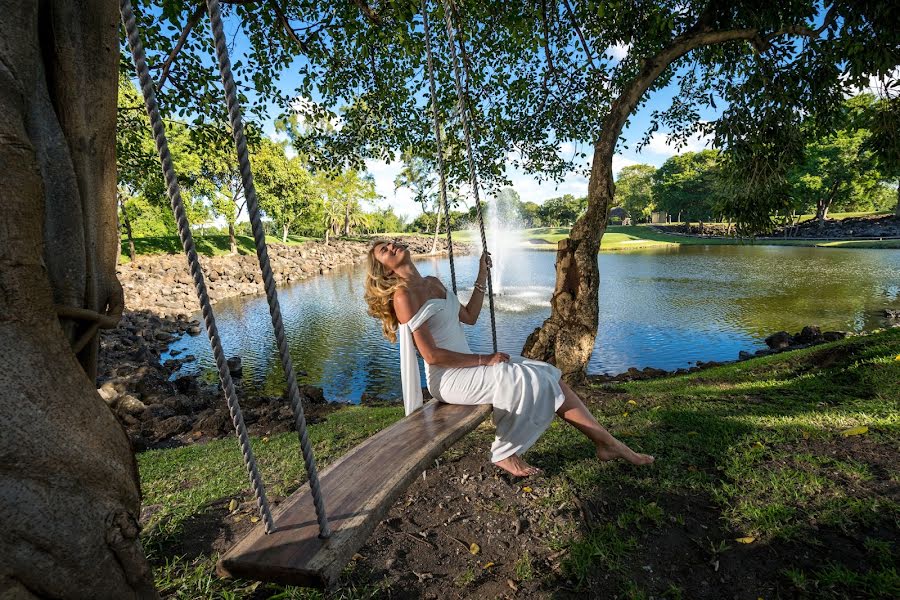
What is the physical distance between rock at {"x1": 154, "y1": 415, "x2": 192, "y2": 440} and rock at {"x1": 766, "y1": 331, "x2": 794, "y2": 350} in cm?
1278

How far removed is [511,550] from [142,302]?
20493 mm

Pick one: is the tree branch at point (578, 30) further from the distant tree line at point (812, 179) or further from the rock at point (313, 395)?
the rock at point (313, 395)

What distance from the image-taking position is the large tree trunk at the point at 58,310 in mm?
1145

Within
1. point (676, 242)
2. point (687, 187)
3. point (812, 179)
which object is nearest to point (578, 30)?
point (812, 179)

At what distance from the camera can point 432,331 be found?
3242 mm

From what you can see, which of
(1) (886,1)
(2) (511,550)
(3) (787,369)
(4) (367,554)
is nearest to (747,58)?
(1) (886,1)

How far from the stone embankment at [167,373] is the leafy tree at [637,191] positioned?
62097mm

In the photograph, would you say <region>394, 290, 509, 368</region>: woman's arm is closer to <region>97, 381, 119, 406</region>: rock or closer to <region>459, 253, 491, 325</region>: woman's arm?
<region>459, 253, 491, 325</region>: woman's arm

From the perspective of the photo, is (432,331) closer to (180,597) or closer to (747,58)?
(180,597)

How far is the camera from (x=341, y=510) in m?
1.89

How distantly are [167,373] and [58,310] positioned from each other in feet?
38.0

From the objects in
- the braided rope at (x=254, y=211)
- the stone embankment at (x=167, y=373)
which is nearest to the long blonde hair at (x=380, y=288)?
the braided rope at (x=254, y=211)

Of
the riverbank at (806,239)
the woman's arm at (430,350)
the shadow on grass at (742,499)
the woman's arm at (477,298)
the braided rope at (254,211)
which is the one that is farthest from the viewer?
the riverbank at (806,239)

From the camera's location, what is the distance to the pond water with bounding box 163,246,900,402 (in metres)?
10.9
